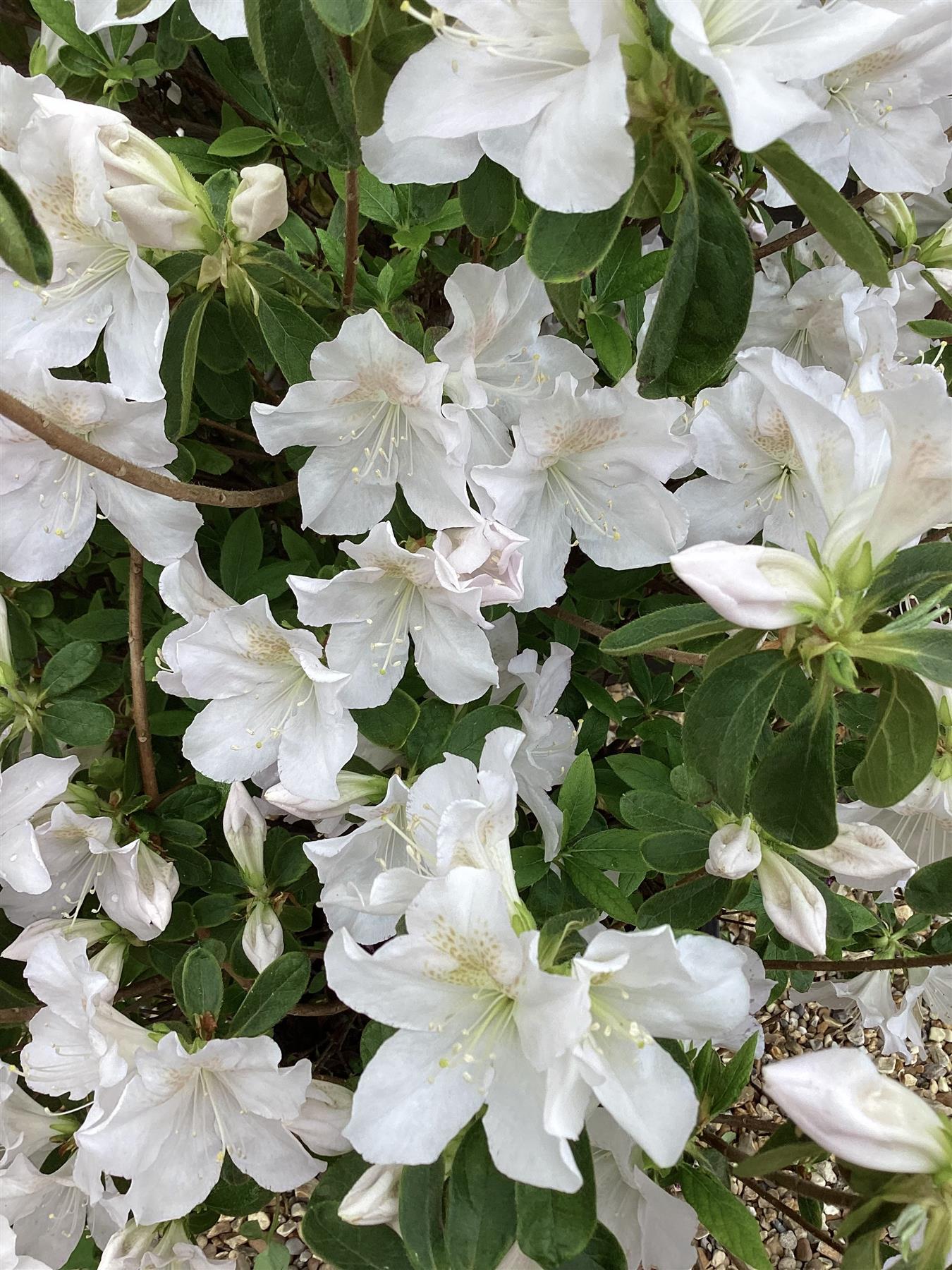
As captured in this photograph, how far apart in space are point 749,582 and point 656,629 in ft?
0.65

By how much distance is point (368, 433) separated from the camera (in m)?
1.07

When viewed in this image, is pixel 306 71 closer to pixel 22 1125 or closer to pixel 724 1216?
pixel 724 1216

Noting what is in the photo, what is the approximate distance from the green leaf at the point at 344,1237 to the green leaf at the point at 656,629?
58 cm

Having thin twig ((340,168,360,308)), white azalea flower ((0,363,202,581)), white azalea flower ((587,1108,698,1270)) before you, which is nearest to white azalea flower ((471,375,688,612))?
thin twig ((340,168,360,308))

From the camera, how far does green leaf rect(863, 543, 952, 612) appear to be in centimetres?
77

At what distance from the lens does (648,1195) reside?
92 cm

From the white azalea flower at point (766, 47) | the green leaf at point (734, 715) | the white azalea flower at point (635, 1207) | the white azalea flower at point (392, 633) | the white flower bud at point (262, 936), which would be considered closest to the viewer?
the white azalea flower at point (766, 47)

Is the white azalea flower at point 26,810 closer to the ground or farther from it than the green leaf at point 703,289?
closer to the ground

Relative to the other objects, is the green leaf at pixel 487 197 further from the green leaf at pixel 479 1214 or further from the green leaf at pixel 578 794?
the green leaf at pixel 479 1214

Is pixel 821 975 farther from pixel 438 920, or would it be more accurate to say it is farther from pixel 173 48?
pixel 173 48

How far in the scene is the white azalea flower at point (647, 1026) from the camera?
0.68 m

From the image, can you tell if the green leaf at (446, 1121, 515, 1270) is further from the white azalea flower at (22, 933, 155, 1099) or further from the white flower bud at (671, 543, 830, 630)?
the white flower bud at (671, 543, 830, 630)

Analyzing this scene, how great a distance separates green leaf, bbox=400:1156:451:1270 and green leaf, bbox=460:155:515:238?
851 millimetres

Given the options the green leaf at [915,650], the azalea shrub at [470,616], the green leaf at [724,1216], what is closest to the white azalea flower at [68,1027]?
the azalea shrub at [470,616]
